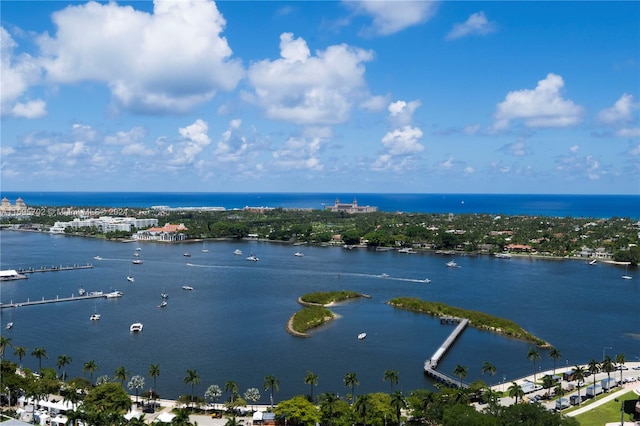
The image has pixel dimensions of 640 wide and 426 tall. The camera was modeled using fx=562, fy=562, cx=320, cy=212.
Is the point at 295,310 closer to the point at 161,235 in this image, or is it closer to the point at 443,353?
the point at 443,353

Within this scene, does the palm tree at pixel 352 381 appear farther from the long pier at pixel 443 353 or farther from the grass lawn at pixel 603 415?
the grass lawn at pixel 603 415

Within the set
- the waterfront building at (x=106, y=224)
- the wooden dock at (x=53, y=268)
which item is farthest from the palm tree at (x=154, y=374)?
the waterfront building at (x=106, y=224)

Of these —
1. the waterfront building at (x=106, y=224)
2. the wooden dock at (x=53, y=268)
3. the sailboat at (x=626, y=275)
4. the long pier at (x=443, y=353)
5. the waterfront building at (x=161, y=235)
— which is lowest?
the long pier at (x=443, y=353)

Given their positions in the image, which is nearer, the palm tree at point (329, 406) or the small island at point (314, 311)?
the palm tree at point (329, 406)

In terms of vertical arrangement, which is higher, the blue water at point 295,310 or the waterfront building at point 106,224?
Result: the waterfront building at point 106,224

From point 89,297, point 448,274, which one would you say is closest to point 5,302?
point 89,297

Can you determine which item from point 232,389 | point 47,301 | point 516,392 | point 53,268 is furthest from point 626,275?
point 53,268

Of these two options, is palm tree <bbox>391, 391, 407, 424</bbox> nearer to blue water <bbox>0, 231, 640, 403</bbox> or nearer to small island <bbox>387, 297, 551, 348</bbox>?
blue water <bbox>0, 231, 640, 403</bbox>
